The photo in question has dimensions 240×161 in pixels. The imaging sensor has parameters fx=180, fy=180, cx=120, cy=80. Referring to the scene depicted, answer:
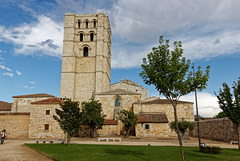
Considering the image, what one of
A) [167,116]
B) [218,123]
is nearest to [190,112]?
[167,116]

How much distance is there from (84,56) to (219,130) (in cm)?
3270

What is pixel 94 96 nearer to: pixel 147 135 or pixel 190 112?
pixel 147 135

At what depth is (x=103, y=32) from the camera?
148 ft

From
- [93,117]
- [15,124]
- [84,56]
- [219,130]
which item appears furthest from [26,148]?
[84,56]

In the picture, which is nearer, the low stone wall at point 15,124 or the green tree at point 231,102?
the green tree at point 231,102

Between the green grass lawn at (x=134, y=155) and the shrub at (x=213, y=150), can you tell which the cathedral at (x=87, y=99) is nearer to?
the green grass lawn at (x=134, y=155)

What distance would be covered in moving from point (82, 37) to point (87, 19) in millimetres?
4760

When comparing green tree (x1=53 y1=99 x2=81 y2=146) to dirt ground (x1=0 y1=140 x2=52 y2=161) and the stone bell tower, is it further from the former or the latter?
the stone bell tower

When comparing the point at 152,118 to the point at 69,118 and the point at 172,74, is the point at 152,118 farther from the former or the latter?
the point at 172,74

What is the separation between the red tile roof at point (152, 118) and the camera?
29.0 m

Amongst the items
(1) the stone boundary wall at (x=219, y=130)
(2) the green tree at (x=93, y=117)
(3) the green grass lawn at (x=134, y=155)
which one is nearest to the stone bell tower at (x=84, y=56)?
(2) the green tree at (x=93, y=117)

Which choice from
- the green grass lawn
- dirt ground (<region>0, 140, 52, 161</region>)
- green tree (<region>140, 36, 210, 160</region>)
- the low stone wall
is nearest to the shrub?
the green grass lawn

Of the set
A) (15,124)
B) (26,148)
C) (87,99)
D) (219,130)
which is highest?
(87,99)

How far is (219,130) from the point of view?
78.8 ft
